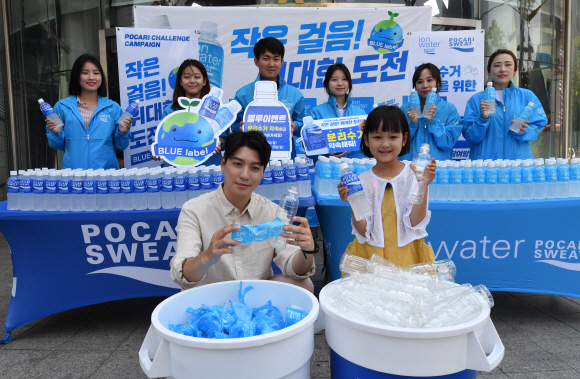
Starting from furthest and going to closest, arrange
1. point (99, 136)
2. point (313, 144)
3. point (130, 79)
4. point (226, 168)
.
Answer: point (130, 79)
point (99, 136)
point (313, 144)
point (226, 168)

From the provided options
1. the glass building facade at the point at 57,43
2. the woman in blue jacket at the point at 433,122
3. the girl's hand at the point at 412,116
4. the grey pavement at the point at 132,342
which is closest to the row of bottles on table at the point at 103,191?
the grey pavement at the point at 132,342

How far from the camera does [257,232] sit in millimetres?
1509

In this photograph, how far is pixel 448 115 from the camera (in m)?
3.92

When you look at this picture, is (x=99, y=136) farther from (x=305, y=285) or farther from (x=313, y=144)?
(x=305, y=285)

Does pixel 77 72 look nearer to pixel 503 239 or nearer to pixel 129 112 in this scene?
pixel 129 112

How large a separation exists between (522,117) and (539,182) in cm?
102

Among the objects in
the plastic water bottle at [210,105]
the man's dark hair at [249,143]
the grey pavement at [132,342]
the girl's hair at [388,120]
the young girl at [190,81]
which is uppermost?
the young girl at [190,81]

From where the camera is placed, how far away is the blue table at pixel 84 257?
2.62 metres

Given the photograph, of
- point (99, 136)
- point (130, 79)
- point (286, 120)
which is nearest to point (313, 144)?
point (286, 120)

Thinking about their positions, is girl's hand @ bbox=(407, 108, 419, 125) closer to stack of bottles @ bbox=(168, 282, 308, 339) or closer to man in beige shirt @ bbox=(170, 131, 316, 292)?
man in beige shirt @ bbox=(170, 131, 316, 292)

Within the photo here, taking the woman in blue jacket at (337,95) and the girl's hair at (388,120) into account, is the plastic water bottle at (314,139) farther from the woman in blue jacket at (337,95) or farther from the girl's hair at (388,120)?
the girl's hair at (388,120)

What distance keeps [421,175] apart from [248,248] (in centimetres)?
90

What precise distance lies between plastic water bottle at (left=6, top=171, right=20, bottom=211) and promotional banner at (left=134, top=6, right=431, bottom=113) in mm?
3108

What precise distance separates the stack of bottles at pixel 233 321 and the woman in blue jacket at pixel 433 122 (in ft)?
9.14
